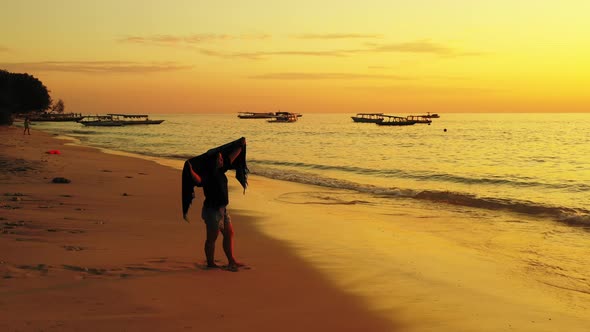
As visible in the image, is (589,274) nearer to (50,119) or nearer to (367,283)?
(367,283)

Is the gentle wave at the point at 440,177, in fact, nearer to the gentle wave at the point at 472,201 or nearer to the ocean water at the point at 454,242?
the ocean water at the point at 454,242

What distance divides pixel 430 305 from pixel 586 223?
32.5ft

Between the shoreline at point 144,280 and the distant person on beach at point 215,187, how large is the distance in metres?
0.41

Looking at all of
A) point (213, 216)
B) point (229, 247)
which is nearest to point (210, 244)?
point (229, 247)

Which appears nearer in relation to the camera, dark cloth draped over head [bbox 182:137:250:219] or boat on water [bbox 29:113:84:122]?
dark cloth draped over head [bbox 182:137:250:219]

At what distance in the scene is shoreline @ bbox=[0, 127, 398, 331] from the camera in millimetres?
5953

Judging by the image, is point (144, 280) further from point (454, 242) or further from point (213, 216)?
point (454, 242)

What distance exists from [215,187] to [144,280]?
1.61 meters

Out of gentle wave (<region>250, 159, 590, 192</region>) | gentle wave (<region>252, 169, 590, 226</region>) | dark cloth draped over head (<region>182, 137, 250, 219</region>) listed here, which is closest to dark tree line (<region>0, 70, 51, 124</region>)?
gentle wave (<region>250, 159, 590, 192</region>)

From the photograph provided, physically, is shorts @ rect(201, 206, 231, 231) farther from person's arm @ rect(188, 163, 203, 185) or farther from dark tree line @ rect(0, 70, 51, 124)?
dark tree line @ rect(0, 70, 51, 124)

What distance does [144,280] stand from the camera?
288 inches

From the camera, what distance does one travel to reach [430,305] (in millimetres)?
7039

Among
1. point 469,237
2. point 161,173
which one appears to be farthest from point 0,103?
point 469,237

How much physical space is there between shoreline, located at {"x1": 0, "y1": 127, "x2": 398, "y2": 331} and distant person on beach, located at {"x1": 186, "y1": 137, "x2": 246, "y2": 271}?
0.41 metres
